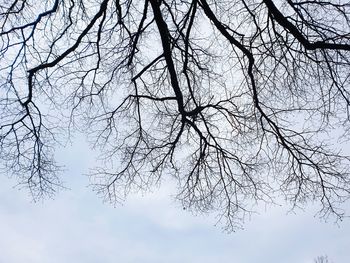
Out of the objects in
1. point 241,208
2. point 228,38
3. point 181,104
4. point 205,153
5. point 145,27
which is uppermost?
point 145,27

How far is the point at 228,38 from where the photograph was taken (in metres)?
8.52

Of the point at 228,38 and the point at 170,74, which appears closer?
the point at 228,38

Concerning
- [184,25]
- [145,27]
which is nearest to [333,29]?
[184,25]

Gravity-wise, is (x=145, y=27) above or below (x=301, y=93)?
above

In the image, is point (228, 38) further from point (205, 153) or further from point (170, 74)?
point (205, 153)

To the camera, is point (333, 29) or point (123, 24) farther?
point (123, 24)

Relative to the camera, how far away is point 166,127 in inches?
380

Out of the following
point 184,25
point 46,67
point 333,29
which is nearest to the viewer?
point 333,29

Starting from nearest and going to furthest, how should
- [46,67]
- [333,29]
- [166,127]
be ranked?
[333,29] < [46,67] < [166,127]

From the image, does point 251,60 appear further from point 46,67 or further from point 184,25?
point 46,67

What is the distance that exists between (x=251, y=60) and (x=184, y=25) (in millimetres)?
1553

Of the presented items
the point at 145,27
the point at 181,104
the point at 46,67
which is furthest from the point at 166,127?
the point at 46,67

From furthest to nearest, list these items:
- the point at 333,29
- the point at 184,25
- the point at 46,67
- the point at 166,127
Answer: the point at 166,127 → the point at 184,25 → the point at 46,67 → the point at 333,29

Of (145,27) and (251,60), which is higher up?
(145,27)
